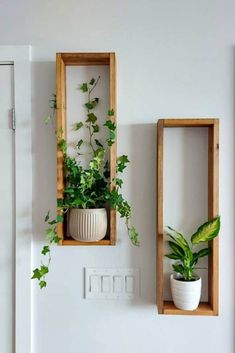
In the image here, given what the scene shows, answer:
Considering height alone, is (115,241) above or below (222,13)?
below

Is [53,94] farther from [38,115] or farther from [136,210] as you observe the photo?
[136,210]

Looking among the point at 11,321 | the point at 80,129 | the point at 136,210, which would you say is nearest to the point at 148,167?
the point at 136,210

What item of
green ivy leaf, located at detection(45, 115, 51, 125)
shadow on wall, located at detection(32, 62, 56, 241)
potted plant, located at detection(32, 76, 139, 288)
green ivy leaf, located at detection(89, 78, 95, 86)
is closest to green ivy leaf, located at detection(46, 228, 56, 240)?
potted plant, located at detection(32, 76, 139, 288)

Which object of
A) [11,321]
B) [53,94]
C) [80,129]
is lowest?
[11,321]

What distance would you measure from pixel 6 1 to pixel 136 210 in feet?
3.30

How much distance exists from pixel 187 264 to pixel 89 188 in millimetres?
460

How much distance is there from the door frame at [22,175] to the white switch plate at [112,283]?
25 centimetres

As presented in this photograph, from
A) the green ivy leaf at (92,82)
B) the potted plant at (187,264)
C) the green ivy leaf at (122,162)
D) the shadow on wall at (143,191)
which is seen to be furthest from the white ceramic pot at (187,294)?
the green ivy leaf at (92,82)

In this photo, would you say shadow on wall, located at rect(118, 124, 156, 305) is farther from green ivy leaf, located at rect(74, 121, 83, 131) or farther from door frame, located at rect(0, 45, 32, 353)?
door frame, located at rect(0, 45, 32, 353)

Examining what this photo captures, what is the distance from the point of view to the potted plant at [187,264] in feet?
3.35

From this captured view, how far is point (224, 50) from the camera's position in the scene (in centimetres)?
113

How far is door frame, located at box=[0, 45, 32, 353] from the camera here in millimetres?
1138

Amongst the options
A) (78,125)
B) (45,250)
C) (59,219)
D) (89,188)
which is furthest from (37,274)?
(78,125)

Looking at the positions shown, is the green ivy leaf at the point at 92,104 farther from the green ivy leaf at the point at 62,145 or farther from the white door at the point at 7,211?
the white door at the point at 7,211
